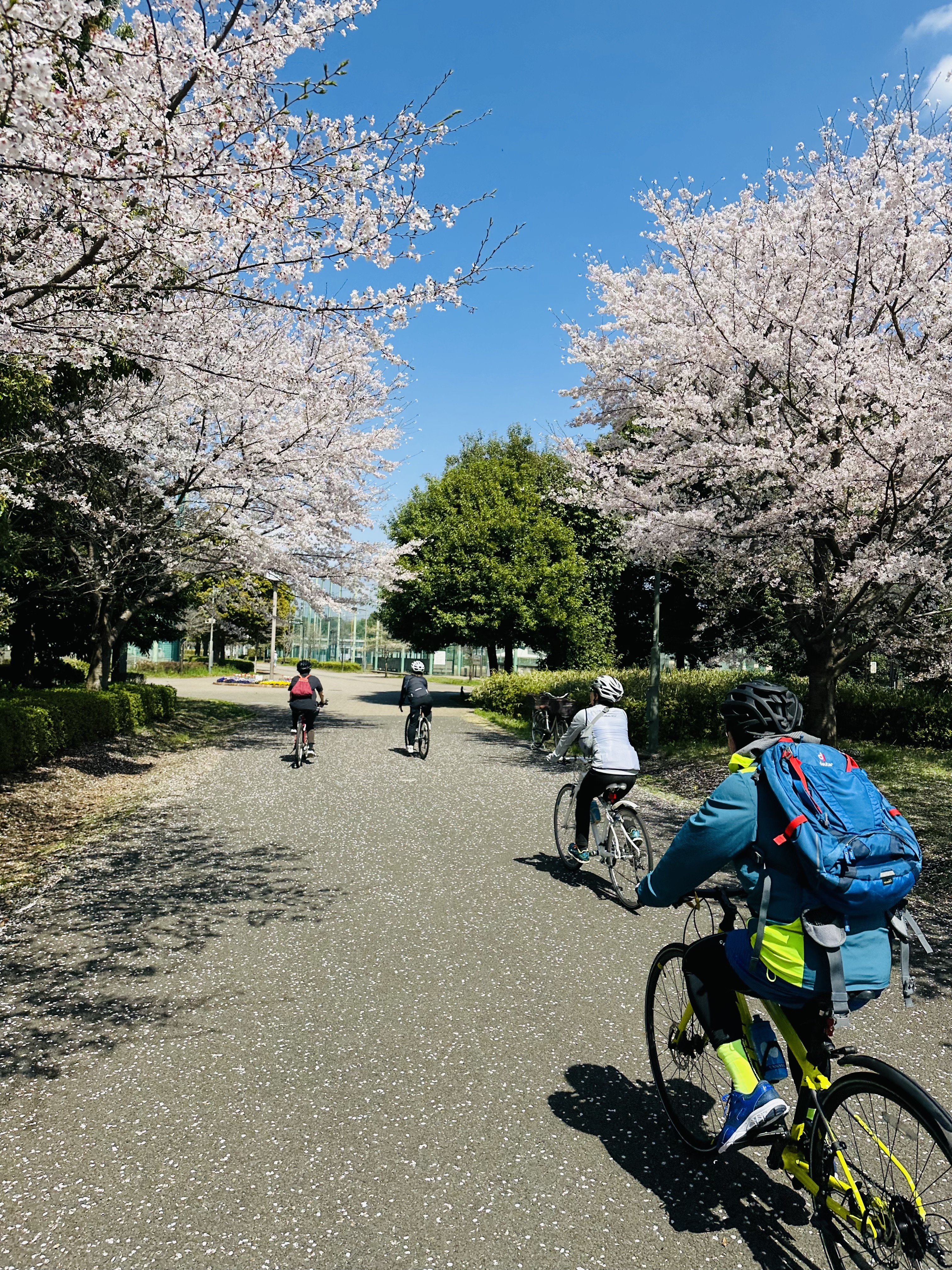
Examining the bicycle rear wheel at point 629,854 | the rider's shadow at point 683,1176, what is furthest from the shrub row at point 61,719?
the rider's shadow at point 683,1176

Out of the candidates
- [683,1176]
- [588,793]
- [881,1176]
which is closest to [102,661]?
[588,793]

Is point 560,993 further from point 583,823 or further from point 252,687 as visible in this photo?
point 252,687

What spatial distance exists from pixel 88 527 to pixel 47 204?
890cm

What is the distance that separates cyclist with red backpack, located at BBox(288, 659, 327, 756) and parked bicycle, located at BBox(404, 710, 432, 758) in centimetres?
198

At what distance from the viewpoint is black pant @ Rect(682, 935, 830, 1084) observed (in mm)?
2781

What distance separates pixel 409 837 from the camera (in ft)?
28.2

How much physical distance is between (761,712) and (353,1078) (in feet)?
8.03

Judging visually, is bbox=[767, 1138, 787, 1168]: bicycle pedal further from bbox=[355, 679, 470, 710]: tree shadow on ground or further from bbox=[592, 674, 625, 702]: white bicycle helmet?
bbox=[355, 679, 470, 710]: tree shadow on ground

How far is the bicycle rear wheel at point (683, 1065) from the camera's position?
3.15 metres

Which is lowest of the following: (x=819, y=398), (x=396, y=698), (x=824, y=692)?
(x=396, y=698)

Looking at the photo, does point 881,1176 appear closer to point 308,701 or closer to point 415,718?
point 308,701

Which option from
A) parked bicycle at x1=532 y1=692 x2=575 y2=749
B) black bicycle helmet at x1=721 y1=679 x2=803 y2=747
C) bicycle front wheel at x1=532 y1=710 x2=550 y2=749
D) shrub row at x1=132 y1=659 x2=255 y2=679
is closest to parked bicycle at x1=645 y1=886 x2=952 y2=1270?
black bicycle helmet at x1=721 y1=679 x2=803 y2=747

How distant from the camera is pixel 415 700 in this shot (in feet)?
50.7

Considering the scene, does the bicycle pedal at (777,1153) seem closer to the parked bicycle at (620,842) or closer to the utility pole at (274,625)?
the parked bicycle at (620,842)
